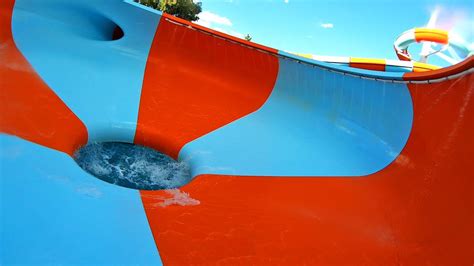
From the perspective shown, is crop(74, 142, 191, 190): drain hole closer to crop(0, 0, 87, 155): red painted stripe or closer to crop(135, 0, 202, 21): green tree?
crop(0, 0, 87, 155): red painted stripe

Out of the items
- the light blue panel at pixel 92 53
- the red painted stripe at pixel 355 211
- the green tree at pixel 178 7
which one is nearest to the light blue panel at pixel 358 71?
the red painted stripe at pixel 355 211

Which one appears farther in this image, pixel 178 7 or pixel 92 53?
pixel 178 7

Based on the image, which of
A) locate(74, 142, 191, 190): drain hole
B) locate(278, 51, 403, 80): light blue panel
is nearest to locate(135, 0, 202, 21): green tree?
locate(278, 51, 403, 80): light blue panel

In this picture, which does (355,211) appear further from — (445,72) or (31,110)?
(31,110)

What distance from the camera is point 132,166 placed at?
5.98ft

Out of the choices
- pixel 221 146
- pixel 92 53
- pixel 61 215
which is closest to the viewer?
pixel 61 215

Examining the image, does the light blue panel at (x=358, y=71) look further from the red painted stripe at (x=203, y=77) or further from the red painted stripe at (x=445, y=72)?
the red painted stripe at (x=203, y=77)

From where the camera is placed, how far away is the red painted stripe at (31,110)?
1.57m

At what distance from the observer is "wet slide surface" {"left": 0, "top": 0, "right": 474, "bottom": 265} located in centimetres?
125

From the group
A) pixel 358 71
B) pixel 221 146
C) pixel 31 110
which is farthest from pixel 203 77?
pixel 31 110

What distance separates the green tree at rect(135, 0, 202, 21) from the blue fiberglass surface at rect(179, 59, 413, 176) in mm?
10503

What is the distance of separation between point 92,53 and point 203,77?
68 centimetres

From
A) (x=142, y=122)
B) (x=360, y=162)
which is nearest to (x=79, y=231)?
(x=142, y=122)

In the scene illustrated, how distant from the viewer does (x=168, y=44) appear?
8.15 feet
